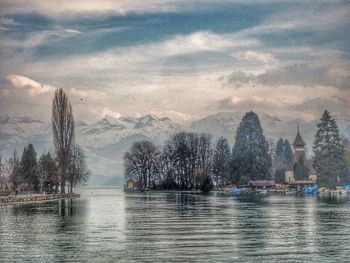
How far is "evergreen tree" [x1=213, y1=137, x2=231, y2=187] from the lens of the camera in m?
156

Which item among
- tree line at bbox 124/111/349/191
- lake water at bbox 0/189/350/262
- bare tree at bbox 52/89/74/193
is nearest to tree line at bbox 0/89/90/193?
bare tree at bbox 52/89/74/193

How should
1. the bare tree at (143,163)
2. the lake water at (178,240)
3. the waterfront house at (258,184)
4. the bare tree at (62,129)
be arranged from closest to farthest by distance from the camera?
the lake water at (178,240) → the bare tree at (62,129) → the waterfront house at (258,184) → the bare tree at (143,163)

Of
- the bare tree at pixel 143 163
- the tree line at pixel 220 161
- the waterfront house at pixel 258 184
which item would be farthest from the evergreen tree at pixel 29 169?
the waterfront house at pixel 258 184

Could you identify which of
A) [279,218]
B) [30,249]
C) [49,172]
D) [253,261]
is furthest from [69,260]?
[49,172]

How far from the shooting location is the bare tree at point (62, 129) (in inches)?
4350

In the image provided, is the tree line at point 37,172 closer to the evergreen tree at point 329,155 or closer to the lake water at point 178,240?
the evergreen tree at point 329,155

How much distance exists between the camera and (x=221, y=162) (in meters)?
159

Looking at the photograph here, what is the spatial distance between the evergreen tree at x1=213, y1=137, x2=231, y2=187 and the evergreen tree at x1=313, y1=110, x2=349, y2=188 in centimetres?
3016

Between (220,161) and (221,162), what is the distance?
1.38 ft

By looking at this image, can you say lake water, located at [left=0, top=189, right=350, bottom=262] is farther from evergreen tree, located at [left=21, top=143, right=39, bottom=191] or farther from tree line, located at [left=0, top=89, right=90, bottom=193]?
evergreen tree, located at [left=21, top=143, right=39, bottom=191]

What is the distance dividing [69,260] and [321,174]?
102328mm

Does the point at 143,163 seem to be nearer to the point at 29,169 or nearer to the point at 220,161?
the point at 220,161

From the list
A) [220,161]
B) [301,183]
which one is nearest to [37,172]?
[220,161]

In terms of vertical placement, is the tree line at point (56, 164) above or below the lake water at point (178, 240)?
above
